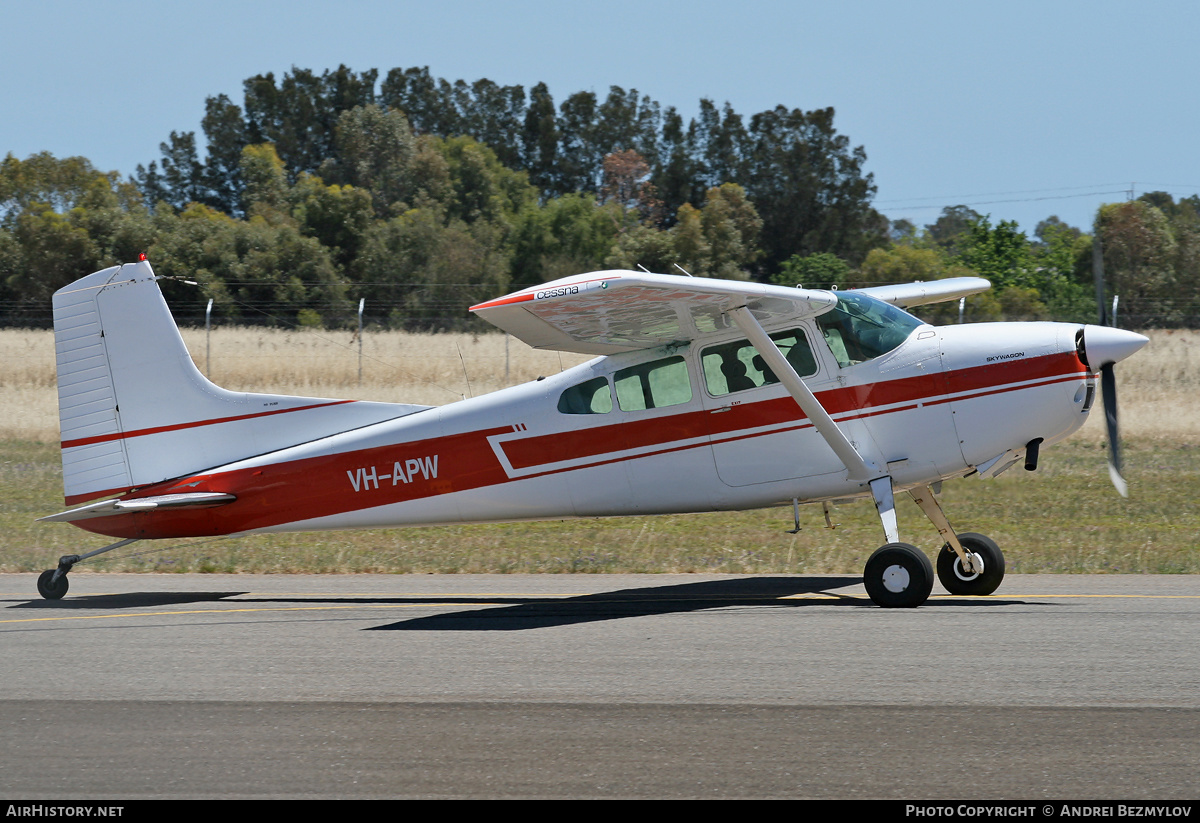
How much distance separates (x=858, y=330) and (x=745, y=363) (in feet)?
3.16

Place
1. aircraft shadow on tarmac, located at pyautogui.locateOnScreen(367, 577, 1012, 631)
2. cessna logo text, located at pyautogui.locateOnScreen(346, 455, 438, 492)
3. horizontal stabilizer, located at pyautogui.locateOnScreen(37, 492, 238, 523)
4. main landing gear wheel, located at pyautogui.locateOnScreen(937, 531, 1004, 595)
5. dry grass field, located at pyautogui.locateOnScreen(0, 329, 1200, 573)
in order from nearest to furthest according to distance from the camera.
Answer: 1. aircraft shadow on tarmac, located at pyautogui.locateOnScreen(367, 577, 1012, 631)
2. main landing gear wheel, located at pyautogui.locateOnScreen(937, 531, 1004, 595)
3. horizontal stabilizer, located at pyautogui.locateOnScreen(37, 492, 238, 523)
4. cessna logo text, located at pyautogui.locateOnScreen(346, 455, 438, 492)
5. dry grass field, located at pyautogui.locateOnScreen(0, 329, 1200, 573)

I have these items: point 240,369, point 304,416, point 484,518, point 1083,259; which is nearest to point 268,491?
point 304,416

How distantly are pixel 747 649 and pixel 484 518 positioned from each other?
11.2 ft

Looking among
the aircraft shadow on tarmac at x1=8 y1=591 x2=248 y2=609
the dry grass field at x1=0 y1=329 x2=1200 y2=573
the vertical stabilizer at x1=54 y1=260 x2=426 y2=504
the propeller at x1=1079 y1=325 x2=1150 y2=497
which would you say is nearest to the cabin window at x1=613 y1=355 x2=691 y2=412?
the vertical stabilizer at x1=54 y1=260 x2=426 y2=504

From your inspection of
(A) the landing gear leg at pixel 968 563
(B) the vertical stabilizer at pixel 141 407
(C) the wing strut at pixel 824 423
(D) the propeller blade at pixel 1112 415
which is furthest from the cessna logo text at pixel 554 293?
(D) the propeller blade at pixel 1112 415

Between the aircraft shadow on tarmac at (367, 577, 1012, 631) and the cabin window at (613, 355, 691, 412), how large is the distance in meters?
1.66

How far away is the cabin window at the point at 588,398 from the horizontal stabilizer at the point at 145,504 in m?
3.11

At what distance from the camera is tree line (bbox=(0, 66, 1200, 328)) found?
137ft

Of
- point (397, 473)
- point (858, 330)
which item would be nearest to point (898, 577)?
point (858, 330)

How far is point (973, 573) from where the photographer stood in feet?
32.0

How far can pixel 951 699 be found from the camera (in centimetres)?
613

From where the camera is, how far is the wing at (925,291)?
11.2 m

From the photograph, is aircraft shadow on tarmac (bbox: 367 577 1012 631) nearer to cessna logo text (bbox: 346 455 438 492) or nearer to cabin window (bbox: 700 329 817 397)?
cessna logo text (bbox: 346 455 438 492)

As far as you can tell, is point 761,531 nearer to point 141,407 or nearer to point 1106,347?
point 1106,347
